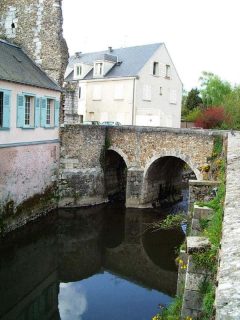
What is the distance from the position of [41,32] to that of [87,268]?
10.9 metres

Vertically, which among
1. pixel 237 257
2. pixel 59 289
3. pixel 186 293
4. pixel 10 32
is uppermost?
pixel 10 32

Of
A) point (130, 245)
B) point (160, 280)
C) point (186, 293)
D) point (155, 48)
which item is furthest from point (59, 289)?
point (155, 48)

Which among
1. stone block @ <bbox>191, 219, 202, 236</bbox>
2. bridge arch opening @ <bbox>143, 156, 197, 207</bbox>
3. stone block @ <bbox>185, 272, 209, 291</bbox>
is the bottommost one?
bridge arch opening @ <bbox>143, 156, 197, 207</bbox>

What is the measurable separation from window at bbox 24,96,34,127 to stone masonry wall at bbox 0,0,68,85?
2.85 metres

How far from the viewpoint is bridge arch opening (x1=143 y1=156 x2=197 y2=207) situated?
1908 centimetres

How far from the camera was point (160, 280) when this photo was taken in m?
11.6

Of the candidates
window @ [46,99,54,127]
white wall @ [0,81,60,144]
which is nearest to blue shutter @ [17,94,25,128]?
white wall @ [0,81,60,144]

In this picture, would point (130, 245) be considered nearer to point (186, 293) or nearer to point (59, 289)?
point (59, 289)

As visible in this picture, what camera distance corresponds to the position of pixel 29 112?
15.5m

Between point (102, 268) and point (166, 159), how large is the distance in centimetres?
849

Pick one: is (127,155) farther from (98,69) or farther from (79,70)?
(79,70)

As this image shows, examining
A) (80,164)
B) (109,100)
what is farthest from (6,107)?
(109,100)

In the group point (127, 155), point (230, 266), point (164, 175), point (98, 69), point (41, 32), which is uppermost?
point (98, 69)

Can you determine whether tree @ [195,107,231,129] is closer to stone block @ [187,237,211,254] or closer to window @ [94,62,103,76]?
window @ [94,62,103,76]
